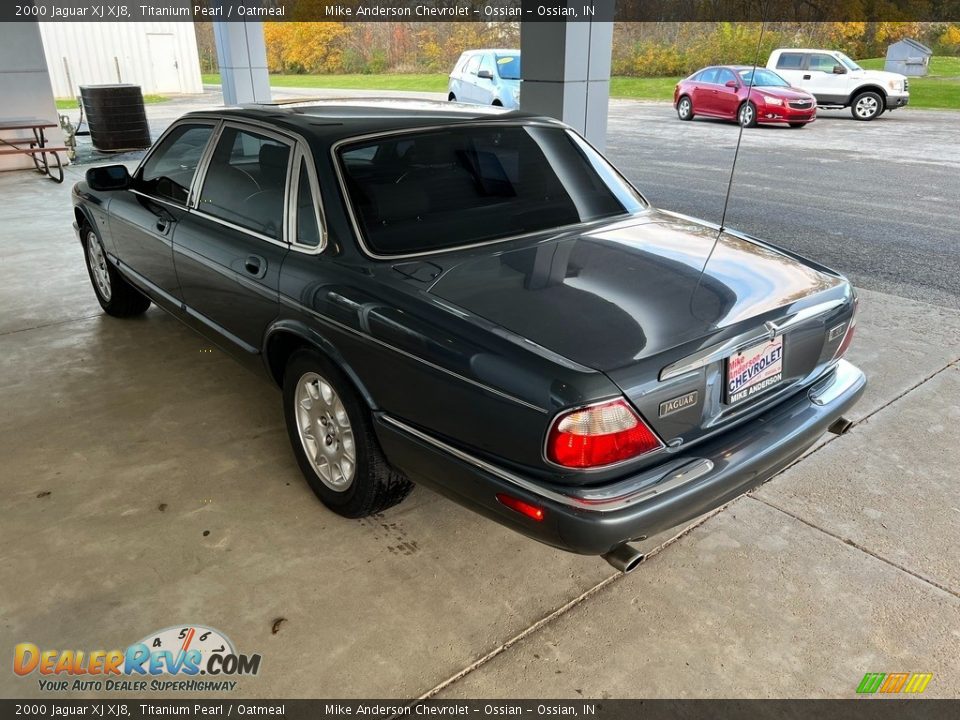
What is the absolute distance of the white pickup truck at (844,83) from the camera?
1752cm

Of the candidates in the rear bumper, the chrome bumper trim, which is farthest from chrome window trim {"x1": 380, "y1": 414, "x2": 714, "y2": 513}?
the chrome bumper trim

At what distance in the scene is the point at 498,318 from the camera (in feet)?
7.86

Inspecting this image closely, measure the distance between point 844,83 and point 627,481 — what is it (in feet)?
61.7

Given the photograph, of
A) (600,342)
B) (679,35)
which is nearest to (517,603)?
(600,342)

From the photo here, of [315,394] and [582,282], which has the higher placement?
[582,282]

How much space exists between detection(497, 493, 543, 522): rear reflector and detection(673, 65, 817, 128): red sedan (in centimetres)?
1518

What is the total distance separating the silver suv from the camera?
1510 cm

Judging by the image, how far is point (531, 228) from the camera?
3180 mm

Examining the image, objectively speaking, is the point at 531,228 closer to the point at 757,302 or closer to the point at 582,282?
the point at 582,282

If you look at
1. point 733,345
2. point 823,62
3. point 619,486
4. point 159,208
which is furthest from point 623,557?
point 823,62

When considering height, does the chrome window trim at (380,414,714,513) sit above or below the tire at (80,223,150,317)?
above

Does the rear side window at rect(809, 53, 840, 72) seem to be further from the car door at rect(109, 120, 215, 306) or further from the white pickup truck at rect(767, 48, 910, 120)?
the car door at rect(109, 120, 215, 306)

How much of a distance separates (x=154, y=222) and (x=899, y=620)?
3.97 meters

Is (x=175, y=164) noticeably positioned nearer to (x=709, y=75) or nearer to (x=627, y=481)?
(x=627, y=481)
